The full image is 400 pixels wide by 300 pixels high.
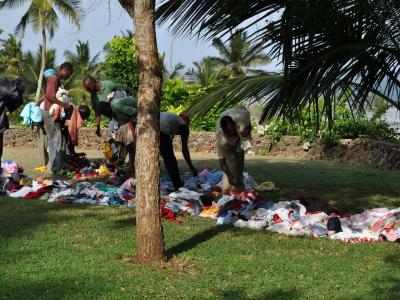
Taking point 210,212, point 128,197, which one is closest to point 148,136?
point 210,212

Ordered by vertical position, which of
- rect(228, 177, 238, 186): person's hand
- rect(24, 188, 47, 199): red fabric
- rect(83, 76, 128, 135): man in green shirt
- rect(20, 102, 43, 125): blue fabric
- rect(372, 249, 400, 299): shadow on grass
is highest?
rect(83, 76, 128, 135): man in green shirt

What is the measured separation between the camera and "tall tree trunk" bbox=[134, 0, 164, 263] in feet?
15.4

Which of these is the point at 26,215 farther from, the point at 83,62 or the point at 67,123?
the point at 83,62

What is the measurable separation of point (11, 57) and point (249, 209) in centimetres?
3247

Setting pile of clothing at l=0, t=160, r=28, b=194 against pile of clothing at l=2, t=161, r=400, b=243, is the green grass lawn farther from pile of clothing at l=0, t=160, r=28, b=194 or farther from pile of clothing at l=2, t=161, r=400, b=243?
pile of clothing at l=0, t=160, r=28, b=194

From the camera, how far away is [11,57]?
3672cm

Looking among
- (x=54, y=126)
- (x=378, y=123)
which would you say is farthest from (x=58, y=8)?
(x=54, y=126)

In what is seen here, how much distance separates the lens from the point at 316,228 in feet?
20.1

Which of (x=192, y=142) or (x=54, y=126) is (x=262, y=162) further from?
(x=54, y=126)

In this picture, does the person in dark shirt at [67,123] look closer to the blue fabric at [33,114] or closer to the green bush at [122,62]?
the blue fabric at [33,114]

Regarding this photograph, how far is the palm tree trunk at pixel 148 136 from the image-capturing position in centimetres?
468

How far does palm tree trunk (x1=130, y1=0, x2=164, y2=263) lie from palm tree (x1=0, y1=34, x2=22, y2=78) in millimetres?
31066

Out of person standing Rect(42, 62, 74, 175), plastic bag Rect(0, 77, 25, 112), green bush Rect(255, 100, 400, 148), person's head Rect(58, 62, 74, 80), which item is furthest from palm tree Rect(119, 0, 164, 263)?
green bush Rect(255, 100, 400, 148)

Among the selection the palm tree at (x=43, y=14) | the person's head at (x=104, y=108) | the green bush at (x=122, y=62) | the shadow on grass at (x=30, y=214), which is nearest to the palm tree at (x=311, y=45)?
the shadow on grass at (x=30, y=214)
